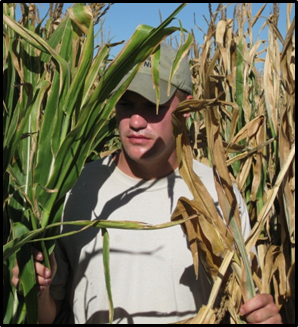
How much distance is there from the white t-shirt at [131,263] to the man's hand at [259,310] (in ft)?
0.81

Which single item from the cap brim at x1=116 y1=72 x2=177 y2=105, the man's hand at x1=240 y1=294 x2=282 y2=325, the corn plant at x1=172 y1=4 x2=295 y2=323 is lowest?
the man's hand at x1=240 y1=294 x2=282 y2=325

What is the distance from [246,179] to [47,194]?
0.75 m

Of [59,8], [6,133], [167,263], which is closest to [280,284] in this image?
[167,263]

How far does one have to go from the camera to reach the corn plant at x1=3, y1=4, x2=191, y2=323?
733 mm

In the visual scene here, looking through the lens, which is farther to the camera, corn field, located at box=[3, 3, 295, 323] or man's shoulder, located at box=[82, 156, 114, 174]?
man's shoulder, located at box=[82, 156, 114, 174]

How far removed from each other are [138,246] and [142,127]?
0.90 ft

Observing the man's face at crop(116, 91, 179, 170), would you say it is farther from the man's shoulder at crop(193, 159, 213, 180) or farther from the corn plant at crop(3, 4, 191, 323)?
the corn plant at crop(3, 4, 191, 323)

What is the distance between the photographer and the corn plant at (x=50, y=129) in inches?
28.9

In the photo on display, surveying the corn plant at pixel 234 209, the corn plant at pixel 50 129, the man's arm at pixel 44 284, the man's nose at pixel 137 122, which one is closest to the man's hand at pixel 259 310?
the corn plant at pixel 234 209

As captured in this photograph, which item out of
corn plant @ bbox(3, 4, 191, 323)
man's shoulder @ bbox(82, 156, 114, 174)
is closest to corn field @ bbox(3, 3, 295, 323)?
corn plant @ bbox(3, 4, 191, 323)

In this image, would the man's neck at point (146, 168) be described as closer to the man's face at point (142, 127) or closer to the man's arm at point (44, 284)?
the man's face at point (142, 127)

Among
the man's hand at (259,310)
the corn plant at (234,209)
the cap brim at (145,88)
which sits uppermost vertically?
the cap brim at (145,88)

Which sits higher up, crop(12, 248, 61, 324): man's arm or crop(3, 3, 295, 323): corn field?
crop(3, 3, 295, 323): corn field

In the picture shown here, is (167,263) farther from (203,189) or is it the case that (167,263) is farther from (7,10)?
(7,10)
